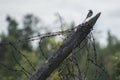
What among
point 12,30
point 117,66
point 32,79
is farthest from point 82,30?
point 12,30

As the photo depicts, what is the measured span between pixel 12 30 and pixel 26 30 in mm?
5957

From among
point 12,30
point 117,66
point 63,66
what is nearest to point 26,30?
point 12,30

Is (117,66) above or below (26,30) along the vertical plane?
above

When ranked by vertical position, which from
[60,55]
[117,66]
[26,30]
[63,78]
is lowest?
[26,30]

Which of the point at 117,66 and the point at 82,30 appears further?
the point at 117,66

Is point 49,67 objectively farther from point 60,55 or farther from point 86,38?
point 86,38

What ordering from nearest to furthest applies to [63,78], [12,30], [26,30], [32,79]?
[32,79], [63,78], [12,30], [26,30]

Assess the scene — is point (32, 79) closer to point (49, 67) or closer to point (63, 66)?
point (49, 67)

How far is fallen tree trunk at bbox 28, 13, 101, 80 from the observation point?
240 inches

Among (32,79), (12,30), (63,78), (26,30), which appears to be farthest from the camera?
(26,30)

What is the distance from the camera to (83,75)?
6.70 meters

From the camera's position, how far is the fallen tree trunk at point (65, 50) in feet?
20.0

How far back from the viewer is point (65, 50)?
242 inches

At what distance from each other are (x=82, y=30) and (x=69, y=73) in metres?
0.76
